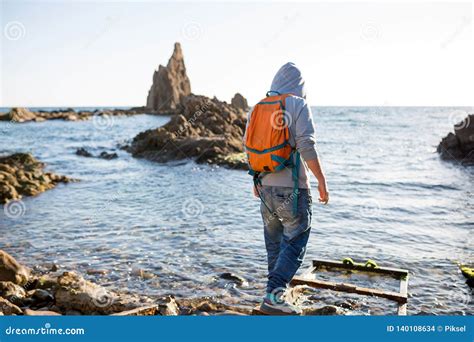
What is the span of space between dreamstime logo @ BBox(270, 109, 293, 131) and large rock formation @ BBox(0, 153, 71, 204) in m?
13.3

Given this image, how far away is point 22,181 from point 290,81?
617 inches

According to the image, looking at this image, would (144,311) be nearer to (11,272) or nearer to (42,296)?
(42,296)

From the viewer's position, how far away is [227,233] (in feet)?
34.6

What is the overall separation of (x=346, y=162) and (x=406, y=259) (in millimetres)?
17142

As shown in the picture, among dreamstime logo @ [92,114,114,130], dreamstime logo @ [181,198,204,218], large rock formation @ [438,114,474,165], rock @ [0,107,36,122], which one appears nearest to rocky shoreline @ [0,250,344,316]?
dreamstime logo @ [181,198,204,218]

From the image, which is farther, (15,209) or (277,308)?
(15,209)

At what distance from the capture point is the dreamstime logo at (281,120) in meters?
4.64

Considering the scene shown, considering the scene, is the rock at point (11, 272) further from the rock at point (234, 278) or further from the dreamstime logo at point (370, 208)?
the dreamstime logo at point (370, 208)

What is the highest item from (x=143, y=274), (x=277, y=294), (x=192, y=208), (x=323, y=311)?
(x=277, y=294)

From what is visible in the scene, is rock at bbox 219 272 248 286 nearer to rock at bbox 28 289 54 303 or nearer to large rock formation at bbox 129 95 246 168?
rock at bbox 28 289 54 303

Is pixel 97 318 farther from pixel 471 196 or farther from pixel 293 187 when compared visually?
pixel 471 196

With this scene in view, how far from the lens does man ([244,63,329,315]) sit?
460 cm

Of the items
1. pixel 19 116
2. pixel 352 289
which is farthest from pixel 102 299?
pixel 19 116

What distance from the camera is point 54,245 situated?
967 centimetres
